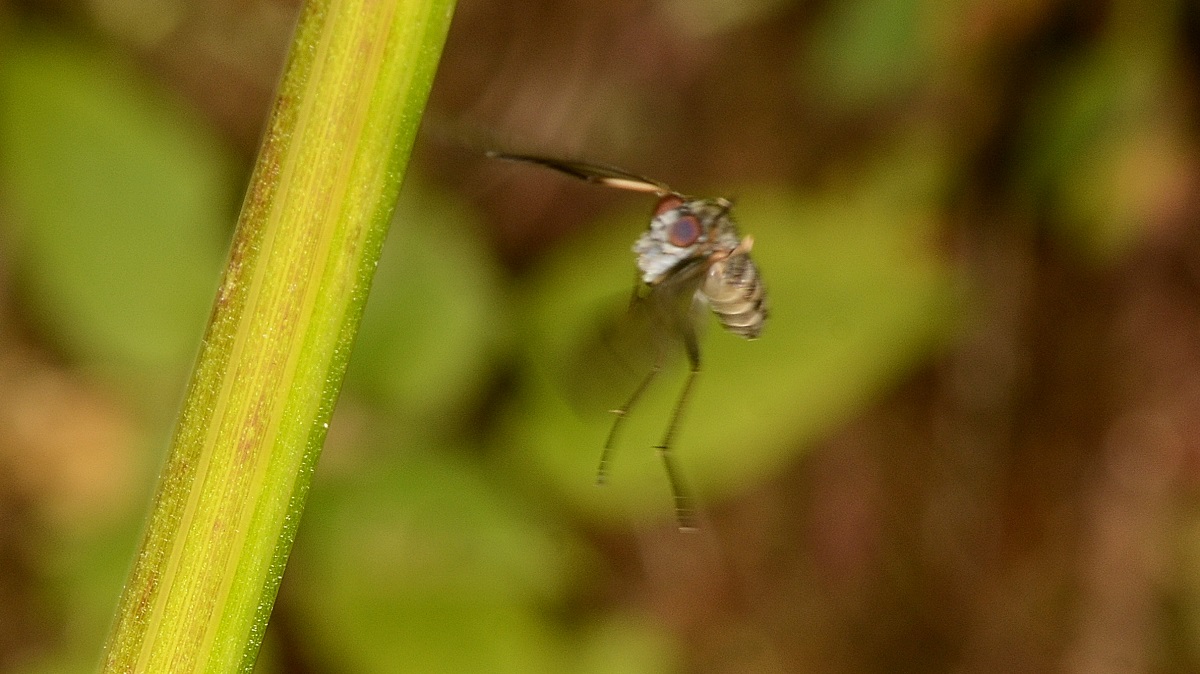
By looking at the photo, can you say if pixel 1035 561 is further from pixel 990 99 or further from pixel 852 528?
pixel 990 99

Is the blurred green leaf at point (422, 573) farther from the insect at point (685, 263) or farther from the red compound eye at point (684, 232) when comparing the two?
the red compound eye at point (684, 232)

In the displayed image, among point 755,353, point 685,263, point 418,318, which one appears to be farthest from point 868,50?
point 685,263

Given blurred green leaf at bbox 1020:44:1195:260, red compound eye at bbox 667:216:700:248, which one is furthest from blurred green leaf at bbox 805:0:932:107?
red compound eye at bbox 667:216:700:248

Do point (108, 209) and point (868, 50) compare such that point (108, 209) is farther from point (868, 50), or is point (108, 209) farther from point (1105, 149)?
point (1105, 149)

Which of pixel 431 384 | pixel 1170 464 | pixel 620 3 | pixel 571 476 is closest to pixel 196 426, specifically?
pixel 431 384

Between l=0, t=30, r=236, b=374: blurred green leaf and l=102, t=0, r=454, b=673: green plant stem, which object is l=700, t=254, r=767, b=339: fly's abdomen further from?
l=0, t=30, r=236, b=374: blurred green leaf

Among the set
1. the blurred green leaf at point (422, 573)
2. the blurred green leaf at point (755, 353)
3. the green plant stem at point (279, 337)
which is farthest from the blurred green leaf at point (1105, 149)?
the green plant stem at point (279, 337)
